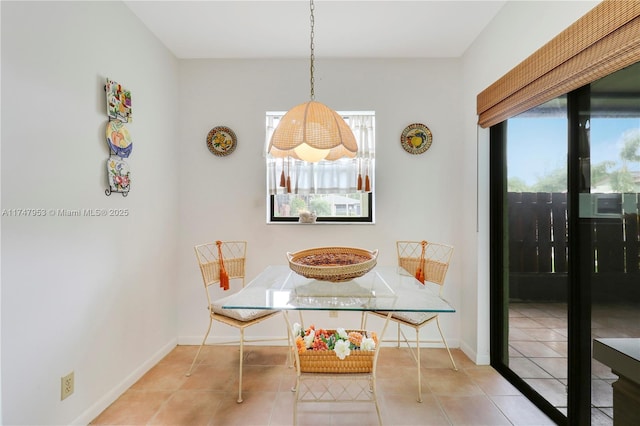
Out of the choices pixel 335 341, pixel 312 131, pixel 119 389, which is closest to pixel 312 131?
pixel 312 131

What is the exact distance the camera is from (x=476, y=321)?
8.22 feet

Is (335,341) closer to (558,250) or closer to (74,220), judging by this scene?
(558,250)

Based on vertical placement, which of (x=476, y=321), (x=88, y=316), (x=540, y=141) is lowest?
(x=476, y=321)

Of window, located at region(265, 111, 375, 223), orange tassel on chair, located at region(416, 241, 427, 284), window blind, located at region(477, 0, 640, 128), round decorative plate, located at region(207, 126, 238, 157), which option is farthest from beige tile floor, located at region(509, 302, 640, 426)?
round decorative plate, located at region(207, 126, 238, 157)

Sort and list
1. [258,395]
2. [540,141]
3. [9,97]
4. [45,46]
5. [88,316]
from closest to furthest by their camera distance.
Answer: [9,97] < [45,46] < [88,316] < [540,141] < [258,395]

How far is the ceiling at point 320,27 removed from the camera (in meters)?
2.14

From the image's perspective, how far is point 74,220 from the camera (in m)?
1.71

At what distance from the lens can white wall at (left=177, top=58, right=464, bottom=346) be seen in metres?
2.84

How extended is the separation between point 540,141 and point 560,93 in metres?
0.39

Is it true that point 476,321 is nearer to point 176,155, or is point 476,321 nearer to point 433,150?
point 433,150

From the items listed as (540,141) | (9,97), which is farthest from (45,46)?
(540,141)

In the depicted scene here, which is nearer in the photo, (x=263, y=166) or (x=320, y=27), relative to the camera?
(x=320, y=27)

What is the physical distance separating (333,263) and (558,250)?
136 centimetres

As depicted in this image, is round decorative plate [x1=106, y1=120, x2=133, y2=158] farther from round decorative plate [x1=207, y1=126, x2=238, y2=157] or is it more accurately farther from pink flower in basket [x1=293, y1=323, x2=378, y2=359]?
pink flower in basket [x1=293, y1=323, x2=378, y2=359]
